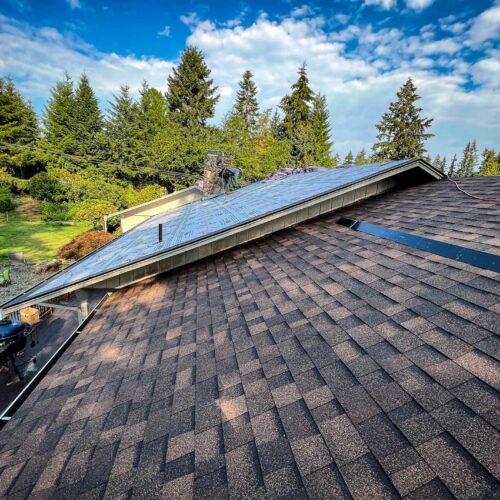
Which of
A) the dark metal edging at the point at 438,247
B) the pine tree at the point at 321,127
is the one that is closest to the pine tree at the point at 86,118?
the pine tree at the point at 321,127

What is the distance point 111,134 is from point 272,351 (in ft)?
140

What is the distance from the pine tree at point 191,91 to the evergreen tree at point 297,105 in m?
10.6

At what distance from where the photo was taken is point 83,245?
65.6 feet

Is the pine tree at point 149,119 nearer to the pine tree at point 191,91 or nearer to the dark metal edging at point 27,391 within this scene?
the pine tree at point 191,91

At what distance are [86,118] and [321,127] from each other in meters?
33.3

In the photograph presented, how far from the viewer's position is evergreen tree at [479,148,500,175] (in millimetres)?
46969

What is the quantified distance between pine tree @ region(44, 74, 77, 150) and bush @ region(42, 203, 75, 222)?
873cm

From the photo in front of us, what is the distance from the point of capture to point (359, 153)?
266ft

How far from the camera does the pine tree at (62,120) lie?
3531cm

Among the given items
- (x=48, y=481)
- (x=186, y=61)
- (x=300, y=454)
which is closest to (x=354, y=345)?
(x=300, y=454)

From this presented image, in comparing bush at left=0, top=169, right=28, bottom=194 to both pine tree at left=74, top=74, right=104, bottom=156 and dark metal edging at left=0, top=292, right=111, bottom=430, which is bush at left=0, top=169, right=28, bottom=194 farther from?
dark metal edging at left=0, top=292, right=111, bottom=430

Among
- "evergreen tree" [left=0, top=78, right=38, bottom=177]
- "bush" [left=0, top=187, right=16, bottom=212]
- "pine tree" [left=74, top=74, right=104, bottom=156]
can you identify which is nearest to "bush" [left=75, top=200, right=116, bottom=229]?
"bush" [left=0, top=187, right=16, bottom=212]

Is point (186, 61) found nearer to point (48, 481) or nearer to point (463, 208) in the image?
point (463, 208)

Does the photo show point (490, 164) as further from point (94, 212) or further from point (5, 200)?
point (5, 200)
